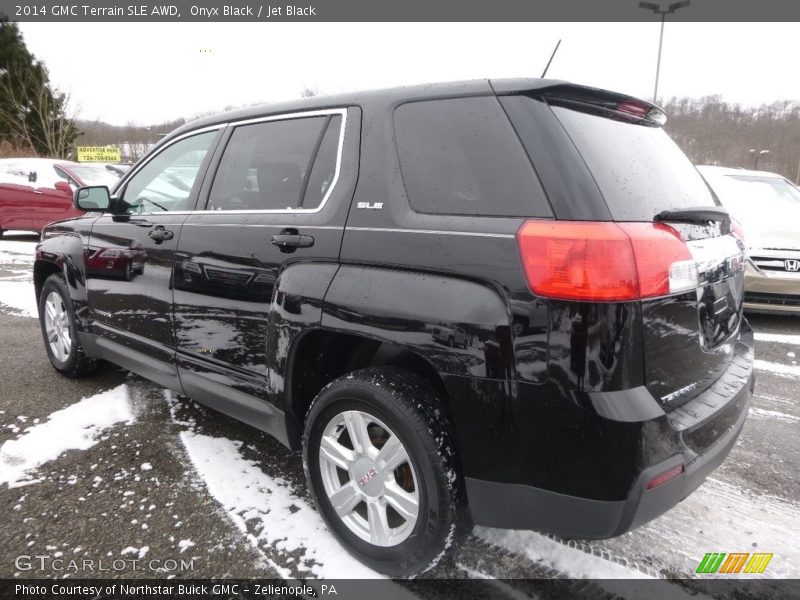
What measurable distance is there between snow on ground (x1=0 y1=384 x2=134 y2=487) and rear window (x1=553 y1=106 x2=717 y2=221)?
288 cm

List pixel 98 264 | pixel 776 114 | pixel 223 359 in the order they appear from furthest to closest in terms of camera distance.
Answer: pixel 776 114 < pixel 98 264 < pixel 223 359

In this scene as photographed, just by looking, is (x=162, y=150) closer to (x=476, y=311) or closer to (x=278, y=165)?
(x=278, y=165)

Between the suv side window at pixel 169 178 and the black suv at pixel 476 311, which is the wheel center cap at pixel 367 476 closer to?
the black suv at pixel 476 311

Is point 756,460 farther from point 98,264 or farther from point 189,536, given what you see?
point 98,264

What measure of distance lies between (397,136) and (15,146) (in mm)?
32655

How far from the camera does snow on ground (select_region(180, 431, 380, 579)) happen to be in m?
2.04

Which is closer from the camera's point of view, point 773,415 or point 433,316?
point 433,316

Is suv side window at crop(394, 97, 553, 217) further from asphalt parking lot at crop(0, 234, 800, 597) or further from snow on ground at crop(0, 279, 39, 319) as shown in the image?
snow on ground at crop(0, 279, 39, 319)

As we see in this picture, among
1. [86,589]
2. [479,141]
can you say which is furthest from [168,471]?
[479,141]

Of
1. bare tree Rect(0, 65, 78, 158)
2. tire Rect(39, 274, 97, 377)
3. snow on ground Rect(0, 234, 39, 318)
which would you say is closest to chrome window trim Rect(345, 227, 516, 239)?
tire Rect(39, 274, 97, 377)

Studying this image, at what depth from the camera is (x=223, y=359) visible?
254 centimetres

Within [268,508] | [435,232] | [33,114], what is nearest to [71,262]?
[268,508]

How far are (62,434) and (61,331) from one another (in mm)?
1129

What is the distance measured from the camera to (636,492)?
1.50m
